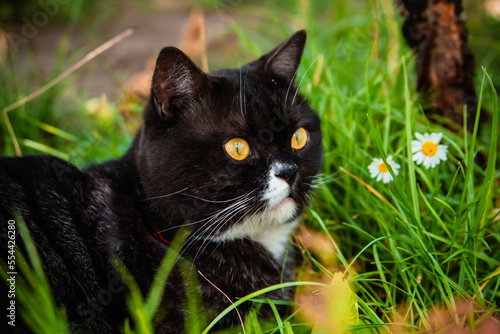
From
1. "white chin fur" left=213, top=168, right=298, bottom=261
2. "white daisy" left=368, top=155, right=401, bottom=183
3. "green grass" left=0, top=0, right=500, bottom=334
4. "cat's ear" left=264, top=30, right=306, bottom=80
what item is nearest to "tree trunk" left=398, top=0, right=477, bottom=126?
"green grass" left=0, top=0, right=500, bottom=334

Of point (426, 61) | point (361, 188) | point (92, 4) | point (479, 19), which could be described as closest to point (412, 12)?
point (426, 61)

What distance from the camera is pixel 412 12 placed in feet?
7.30

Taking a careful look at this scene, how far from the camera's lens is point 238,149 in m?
1.62

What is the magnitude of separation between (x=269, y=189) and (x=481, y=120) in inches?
62.8

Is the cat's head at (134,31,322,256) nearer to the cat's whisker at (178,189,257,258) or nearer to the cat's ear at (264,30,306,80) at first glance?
the cat's whisker at (178,189,257,258)

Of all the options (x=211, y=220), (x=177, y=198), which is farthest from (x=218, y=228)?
(x=177, y=198)

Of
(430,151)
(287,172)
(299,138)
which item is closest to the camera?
(287,172)

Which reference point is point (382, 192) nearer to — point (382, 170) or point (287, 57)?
point (382, 170)

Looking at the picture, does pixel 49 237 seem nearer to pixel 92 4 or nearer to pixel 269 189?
pixel 269 189

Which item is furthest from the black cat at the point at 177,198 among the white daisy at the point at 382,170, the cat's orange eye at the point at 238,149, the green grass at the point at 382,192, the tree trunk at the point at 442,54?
the tree trunk at the point at 442,54

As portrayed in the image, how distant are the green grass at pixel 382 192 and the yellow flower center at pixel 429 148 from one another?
104 millimetres

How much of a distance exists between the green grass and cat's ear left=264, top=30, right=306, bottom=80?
0.12 meters

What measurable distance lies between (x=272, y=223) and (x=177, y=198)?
0.40m

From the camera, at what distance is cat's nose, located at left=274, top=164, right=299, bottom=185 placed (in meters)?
1.59
